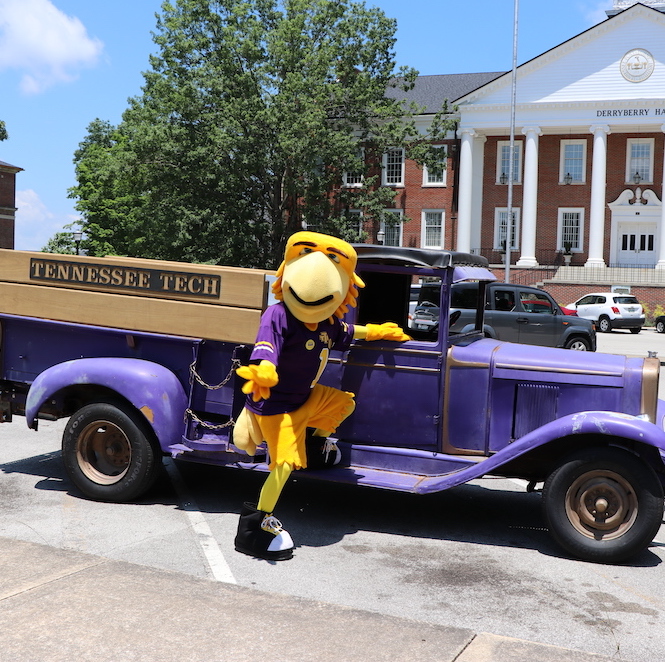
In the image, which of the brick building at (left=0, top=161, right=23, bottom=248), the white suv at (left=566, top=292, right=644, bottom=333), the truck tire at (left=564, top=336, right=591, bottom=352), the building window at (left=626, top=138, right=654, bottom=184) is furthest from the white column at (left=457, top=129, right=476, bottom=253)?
the brick building at (left=0, top=161, right=23, bottom=248)

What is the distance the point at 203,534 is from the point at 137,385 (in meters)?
1.22

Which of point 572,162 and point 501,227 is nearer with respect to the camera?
point 572,162

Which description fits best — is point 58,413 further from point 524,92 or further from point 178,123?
point 524,92

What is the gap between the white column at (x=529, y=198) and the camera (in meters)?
45.1

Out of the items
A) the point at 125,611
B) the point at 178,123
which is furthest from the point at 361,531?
the point at 178,123

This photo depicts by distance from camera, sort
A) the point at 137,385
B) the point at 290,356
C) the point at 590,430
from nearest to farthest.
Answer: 1. the point at 590,430
2. the point at 290,356
3. the point at 137,385

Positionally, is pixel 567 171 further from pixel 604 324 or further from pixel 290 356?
pixel 290 356

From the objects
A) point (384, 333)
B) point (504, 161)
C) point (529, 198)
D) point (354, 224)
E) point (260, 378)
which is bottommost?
point (260, 378)

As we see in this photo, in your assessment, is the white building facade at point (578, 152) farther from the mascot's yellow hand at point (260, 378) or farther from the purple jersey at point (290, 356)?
the mascot's yellow hand at point (260, 378)

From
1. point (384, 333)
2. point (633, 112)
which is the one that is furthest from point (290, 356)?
point (633, 112)

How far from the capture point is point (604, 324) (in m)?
34.9

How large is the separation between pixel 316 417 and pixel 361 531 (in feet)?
3.23

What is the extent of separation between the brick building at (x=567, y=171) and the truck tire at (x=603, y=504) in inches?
1513

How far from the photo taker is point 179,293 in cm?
638
